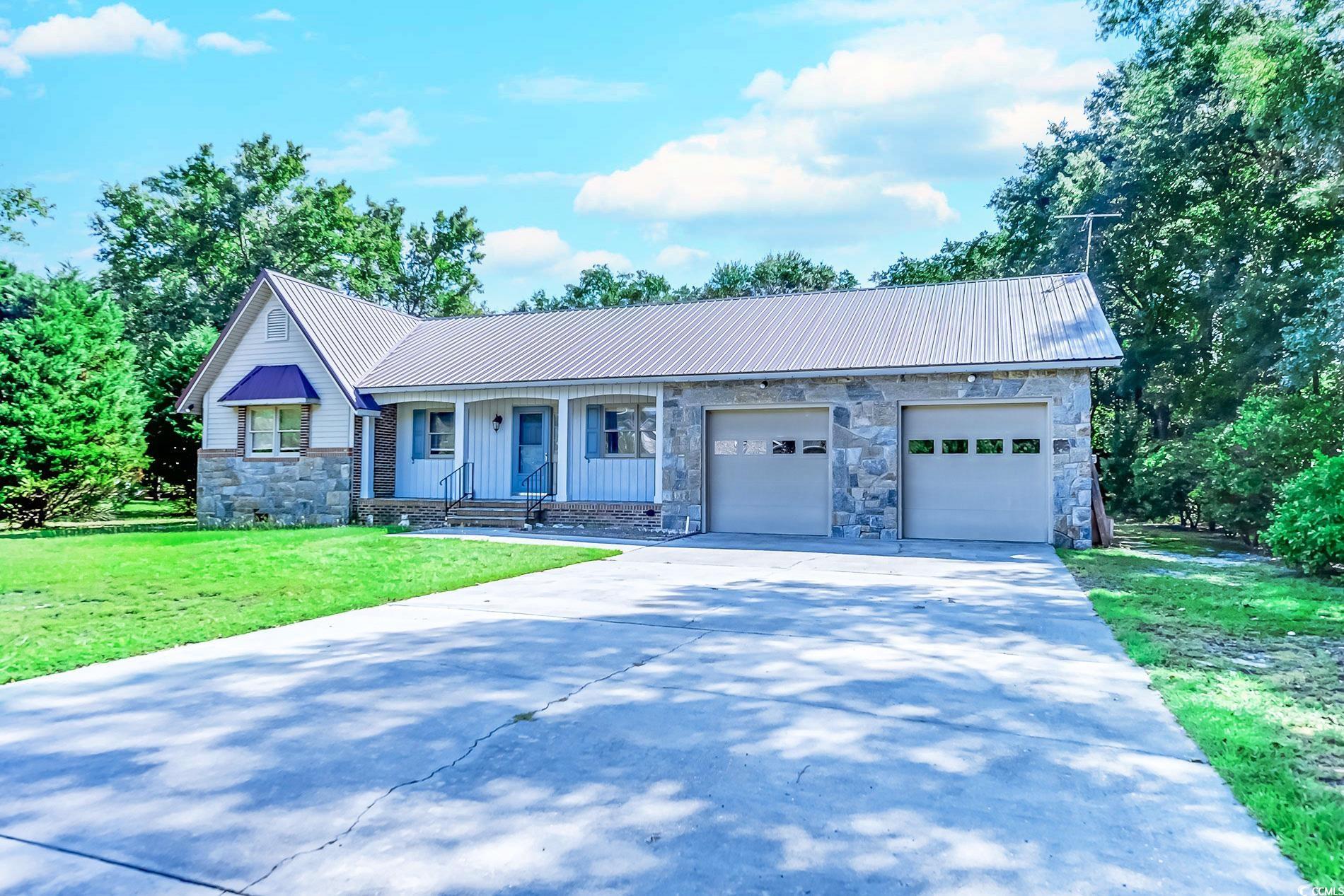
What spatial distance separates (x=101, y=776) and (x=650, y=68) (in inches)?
657

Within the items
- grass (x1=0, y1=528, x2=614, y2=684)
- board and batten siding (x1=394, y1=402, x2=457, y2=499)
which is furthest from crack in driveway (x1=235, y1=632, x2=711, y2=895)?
board and batten siding (x1=394, y1=402, x2=457, y2=499)

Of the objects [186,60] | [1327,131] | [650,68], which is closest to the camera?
[1327,131]

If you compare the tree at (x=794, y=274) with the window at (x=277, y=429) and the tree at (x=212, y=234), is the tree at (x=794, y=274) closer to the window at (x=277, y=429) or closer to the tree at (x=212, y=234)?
the tree at (x=212, y=234)

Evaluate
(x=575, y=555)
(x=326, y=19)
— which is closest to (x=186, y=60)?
(x=326, y=19)

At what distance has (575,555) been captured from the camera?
11.5 meters

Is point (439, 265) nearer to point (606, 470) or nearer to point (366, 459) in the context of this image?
point (366, 459)

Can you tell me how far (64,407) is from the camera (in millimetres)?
17141

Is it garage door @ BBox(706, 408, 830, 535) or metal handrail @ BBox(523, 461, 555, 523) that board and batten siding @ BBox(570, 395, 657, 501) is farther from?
garage door @ BBox(706, 408, 830, 535)

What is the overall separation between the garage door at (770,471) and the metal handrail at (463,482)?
5.60 m

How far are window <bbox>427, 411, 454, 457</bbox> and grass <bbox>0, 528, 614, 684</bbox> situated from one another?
4249mm

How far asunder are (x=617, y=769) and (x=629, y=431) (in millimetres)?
13662

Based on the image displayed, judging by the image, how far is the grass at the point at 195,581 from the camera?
20.3 feet

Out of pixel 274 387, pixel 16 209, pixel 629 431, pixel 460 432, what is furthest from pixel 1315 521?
pixel 16 209

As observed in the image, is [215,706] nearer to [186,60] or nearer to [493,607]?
[493,607]
